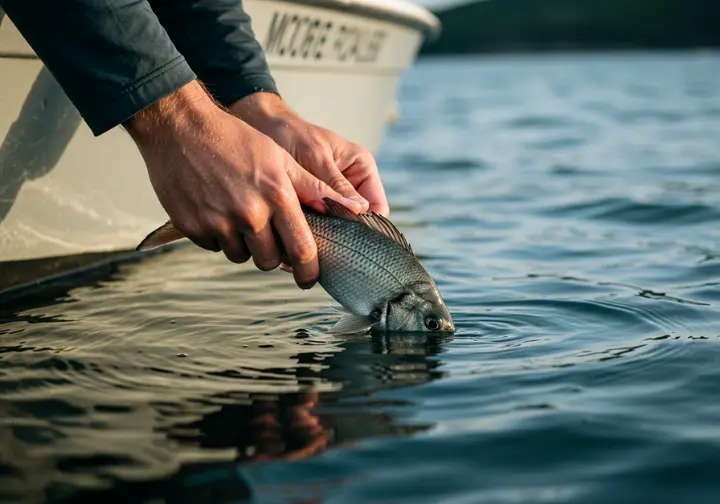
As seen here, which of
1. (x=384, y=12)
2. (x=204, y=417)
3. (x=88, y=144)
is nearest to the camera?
(x=204, y=417)

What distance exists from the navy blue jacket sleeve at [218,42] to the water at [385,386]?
111cm

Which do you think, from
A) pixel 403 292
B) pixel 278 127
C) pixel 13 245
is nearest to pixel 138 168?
pixel 13 245

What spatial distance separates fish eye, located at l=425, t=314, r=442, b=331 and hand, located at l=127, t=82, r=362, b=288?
832 mm

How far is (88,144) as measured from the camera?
555cm

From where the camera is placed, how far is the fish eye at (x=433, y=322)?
4457 millimetres

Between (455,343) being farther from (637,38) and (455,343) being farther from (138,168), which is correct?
(637,38)

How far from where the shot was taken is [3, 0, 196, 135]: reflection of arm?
11.5ft

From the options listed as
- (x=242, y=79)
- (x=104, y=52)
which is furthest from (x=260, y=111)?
(x=104, y=52)

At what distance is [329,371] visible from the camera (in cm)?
406

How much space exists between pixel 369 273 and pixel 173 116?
108cm

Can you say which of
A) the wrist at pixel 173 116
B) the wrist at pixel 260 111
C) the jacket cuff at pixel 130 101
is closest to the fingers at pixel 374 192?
the wrist at pixel 260 111

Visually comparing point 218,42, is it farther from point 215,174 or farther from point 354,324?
point 354,324

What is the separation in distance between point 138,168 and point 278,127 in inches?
58.9

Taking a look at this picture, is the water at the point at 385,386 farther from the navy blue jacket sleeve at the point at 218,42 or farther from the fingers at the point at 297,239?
the navy blue jacket sleeve at the point at 218,42
